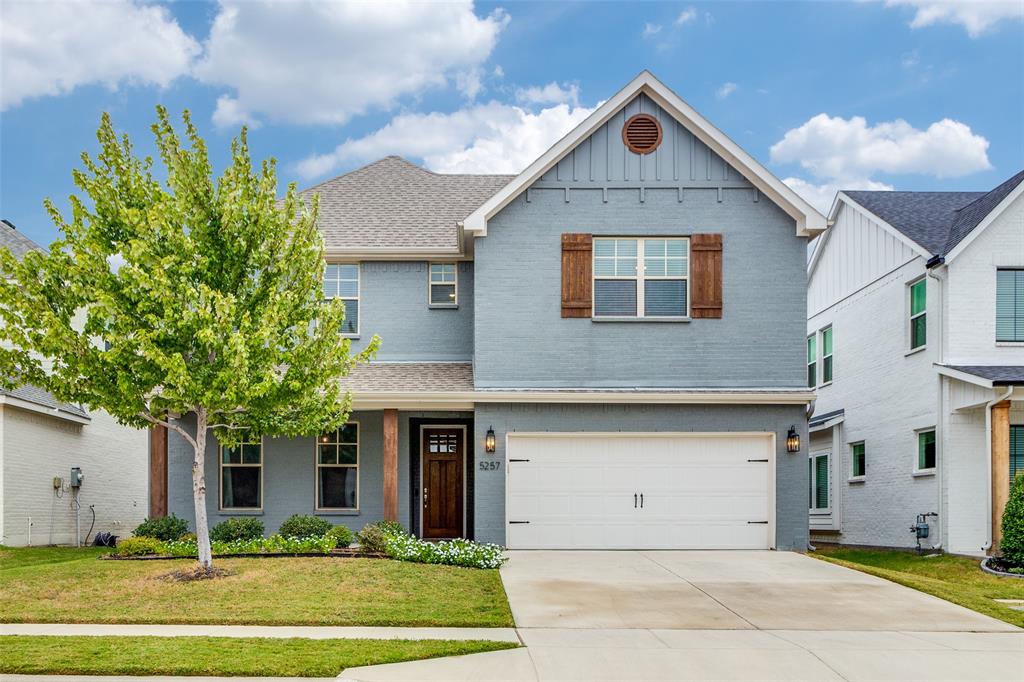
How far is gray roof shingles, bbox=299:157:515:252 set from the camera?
760 inches

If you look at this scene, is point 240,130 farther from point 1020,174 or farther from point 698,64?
point 1020,174

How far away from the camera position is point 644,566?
1538 cm

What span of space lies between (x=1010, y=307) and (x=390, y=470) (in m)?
11.7

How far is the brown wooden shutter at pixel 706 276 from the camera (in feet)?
58.4

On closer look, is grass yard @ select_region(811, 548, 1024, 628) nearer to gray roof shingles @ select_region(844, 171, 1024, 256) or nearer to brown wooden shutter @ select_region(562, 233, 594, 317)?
gray roof shingles @ select_region(844, 171, 1024, 256)

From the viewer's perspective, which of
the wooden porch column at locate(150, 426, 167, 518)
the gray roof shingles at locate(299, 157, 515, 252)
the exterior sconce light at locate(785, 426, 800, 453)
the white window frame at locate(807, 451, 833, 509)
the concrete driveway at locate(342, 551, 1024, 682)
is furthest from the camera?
the white window frame at locate(807, 451, 833, 509)

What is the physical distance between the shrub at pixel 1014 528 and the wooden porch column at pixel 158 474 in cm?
1427

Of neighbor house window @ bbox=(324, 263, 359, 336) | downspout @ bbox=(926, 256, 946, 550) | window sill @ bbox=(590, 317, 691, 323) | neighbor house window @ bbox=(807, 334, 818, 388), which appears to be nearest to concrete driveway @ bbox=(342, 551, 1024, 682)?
downspout @ bbox=(926, 256, 946, 550)

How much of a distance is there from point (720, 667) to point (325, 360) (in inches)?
287

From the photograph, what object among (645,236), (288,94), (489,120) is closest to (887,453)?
(645,236)

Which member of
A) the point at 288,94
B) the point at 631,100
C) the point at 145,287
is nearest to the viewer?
the point at 145,287

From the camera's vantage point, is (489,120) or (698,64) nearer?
(698,64)

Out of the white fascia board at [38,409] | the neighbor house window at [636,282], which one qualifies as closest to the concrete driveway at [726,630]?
the neighbor house window at [636,282]

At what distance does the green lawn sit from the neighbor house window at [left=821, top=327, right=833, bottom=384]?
677 inches
